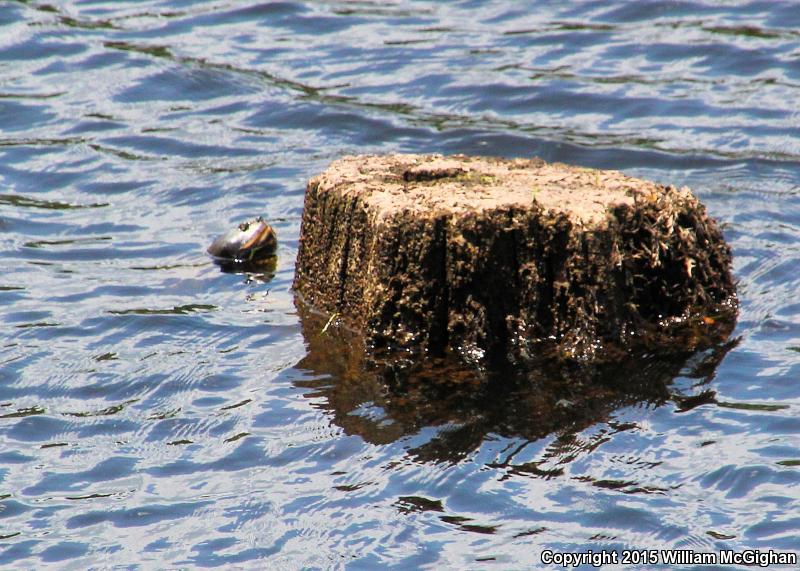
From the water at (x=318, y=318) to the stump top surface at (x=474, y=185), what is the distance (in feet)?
2.85

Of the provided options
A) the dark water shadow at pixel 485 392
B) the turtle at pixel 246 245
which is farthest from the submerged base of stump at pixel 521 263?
the turtle at pixel 246 245

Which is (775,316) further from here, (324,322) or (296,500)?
(296,500)

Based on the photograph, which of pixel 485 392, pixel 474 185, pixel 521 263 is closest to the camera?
pixel 485 392

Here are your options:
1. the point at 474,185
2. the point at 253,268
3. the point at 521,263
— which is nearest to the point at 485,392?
the point at 521,263

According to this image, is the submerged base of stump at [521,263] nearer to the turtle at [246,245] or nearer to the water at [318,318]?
the water at [318,318]

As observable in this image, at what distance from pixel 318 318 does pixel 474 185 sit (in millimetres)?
1218

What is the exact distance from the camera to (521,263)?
6.23m

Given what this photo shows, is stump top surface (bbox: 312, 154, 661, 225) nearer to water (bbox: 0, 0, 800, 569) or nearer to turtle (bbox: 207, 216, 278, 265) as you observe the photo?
water (bbox: 0, 0, 800, 569)

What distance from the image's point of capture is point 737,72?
10.9 meters

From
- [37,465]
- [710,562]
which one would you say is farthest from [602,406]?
[37,465]

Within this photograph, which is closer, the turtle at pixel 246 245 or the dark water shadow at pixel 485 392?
the dark water shadow at pixel 485 392

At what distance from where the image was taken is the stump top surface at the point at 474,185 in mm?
6219

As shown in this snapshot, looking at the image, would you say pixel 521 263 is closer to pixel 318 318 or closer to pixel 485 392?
pixel 485 392

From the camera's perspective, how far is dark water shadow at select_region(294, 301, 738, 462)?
567 centimetres
